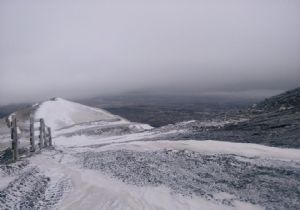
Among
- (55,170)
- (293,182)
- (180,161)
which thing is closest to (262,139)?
(180,161)

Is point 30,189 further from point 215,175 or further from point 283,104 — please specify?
point 283,104

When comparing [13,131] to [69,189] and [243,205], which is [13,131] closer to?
[69,189]

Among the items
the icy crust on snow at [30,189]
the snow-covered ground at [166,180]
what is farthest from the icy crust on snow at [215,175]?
the icy crust on snow at [30,189]

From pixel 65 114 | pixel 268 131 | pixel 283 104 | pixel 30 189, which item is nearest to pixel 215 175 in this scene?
pixel 30 189

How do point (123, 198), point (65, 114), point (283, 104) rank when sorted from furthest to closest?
point (65, 114)
point (283, 104)
point (123, 198)

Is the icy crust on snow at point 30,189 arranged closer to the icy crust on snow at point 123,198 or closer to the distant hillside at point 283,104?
the icy crust on snow at point 123,198

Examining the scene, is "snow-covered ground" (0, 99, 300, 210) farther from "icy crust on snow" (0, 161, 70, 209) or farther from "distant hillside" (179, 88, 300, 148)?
"distant hillside" (179, 88, 300, 148)
